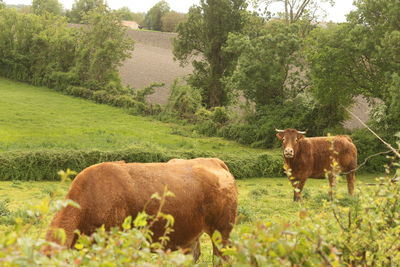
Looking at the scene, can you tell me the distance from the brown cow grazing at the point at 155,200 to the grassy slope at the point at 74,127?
1827 centimetres

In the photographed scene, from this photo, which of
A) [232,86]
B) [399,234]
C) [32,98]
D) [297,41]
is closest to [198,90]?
[232,86]

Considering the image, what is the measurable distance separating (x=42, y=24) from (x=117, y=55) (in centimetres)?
1033

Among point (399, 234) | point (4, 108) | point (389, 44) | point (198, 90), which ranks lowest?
point (4, 108)

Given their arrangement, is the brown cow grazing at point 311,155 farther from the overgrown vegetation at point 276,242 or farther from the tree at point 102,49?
the tree at point 102,49

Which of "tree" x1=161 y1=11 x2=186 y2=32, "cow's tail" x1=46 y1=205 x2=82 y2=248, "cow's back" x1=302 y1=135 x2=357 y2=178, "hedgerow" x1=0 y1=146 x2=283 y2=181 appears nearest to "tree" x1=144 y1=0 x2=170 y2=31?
"tree" x1=161 y1=11 x2=186 y2=32

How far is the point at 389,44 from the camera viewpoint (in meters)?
24.0

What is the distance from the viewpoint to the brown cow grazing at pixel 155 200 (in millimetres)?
7113

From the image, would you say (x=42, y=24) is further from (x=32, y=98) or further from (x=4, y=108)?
(x=4, y=108)

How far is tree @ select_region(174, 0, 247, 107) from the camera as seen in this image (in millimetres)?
39281

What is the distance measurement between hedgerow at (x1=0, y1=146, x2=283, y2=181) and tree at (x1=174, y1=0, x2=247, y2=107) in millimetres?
14083

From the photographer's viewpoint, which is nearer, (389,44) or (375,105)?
(389,44)

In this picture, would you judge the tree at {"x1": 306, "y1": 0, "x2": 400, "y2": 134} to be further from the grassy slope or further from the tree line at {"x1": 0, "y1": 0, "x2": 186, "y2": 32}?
the tree line at {"x1": 0, "y1": 0, "x2": 186, "y2": 32}

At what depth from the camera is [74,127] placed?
3422cm

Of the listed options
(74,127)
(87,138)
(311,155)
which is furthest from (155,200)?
(74,127)
